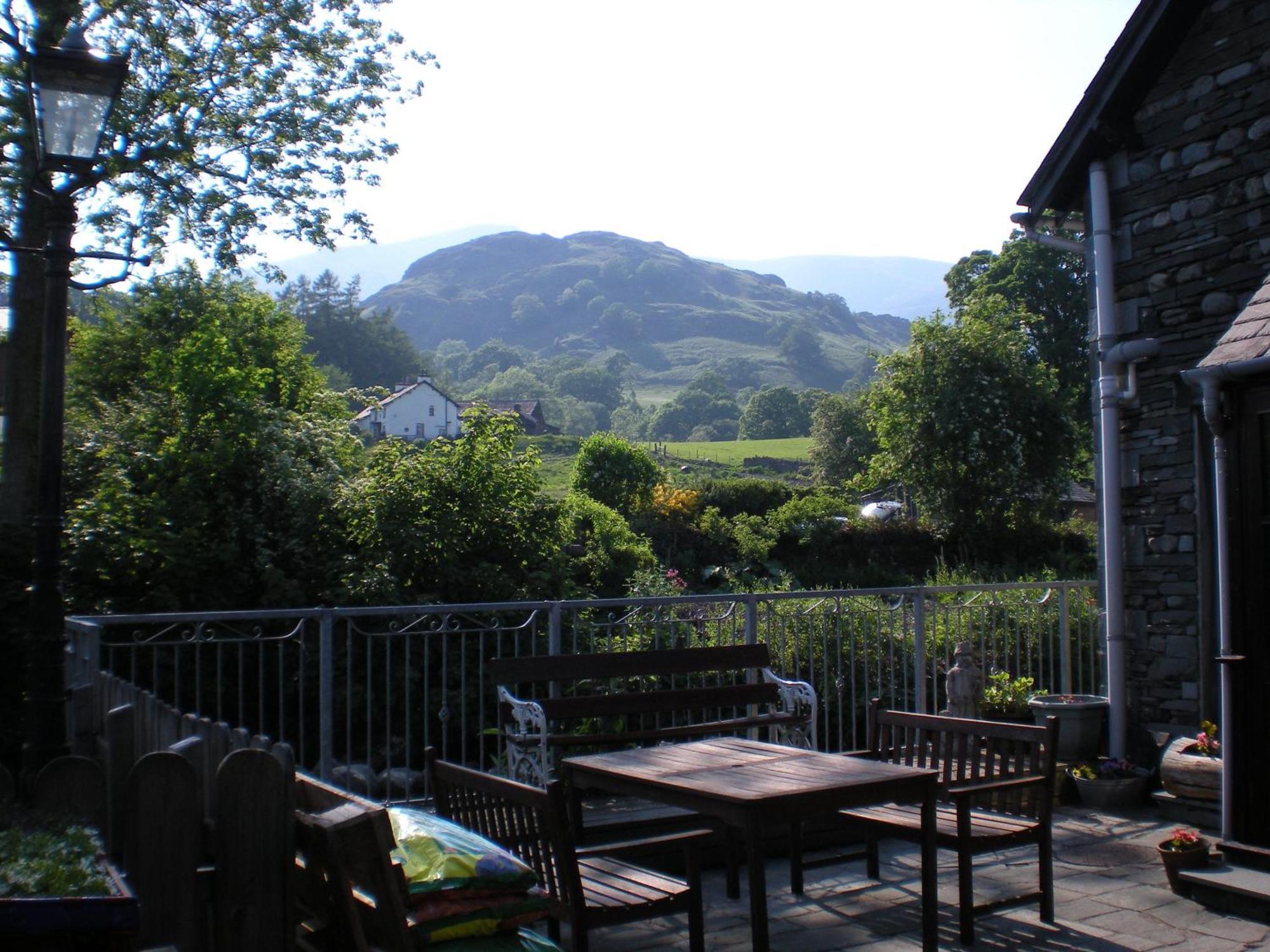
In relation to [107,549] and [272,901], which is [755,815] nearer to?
[272,901]

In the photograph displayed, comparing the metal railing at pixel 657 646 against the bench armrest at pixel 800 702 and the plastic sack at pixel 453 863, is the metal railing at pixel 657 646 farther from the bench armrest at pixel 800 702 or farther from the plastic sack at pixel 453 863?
the plastic sack at pixel 453 863

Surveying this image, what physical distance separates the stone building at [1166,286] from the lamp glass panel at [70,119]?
640cm

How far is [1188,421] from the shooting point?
7855 mm

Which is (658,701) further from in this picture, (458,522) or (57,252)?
(458,522)

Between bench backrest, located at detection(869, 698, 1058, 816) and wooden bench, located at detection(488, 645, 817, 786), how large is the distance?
2.53 ft

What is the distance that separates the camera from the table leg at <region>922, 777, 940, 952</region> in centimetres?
442

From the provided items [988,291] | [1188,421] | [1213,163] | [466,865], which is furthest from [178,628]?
[988,291]

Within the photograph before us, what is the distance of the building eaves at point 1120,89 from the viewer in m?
7.96

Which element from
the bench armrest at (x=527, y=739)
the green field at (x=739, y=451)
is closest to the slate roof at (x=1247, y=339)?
the bench armrest at (x=527, y=739)

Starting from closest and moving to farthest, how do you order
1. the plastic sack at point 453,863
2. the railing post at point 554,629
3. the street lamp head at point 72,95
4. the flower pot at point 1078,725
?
the plastic sack at point 453,863, the street lamp head at point 72,95, the railing post at point 554,629, the flower pot at point 1078,725

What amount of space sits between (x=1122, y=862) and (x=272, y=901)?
5094 mm

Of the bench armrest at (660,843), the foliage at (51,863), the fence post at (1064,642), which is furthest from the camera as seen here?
the fence post at (1064,642)

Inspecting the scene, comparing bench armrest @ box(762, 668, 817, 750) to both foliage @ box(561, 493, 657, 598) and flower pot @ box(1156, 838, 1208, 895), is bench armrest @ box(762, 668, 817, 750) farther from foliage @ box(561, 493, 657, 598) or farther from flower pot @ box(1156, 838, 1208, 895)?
foliage @ box(561, 493, 657, 598)

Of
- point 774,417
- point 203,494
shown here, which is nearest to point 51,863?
point 203,494
